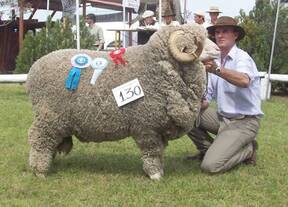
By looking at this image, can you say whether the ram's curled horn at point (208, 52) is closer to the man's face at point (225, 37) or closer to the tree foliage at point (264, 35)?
the man's face at point (225, 37)

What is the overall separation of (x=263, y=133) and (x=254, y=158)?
180 centimetres

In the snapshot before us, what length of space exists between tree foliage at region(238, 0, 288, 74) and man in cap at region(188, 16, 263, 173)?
21.7 feet

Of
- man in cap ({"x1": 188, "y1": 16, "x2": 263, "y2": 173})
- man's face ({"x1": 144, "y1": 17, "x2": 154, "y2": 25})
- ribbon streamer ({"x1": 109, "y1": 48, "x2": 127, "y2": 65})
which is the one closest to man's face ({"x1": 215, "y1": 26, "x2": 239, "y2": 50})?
man in cap ({"x1": 188, "y1": 16, "x2": 263, "y2": 173})

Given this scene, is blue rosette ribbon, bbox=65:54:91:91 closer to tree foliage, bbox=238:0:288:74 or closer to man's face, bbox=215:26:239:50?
man's face, bbox=215:26:239:50

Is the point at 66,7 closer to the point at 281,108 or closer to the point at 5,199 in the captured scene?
the point at 281,108

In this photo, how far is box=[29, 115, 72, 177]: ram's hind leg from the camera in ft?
15.1

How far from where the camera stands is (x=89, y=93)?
4461mm

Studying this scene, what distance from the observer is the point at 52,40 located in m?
10.8

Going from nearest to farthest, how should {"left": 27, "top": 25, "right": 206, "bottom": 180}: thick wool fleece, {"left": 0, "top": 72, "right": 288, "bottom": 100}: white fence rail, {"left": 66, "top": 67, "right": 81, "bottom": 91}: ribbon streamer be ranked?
1. {"left": 27, "top": 25, "right": 206, "bottom": 180}: thick wool fleece
2. {"left": 66, "top": 67, "right": 81, "bottom": 91}: ribbon streamer
3. {"left": 0, "top": 72, "right": 288, "bottom": 100}: white fence rail

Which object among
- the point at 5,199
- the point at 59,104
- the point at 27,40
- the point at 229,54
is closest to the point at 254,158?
the point at 229,54

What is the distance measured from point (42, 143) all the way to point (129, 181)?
813 millimetres

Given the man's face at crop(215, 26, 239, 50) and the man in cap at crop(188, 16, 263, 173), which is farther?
the man's face at crop(215, 26, 239, 50)

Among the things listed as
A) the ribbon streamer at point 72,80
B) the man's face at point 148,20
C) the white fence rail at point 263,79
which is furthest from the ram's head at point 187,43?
the man's face at point 148,20

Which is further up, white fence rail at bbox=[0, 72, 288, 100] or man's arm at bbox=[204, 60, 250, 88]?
man's arm at bbox=[204, 60, 250, 88]
